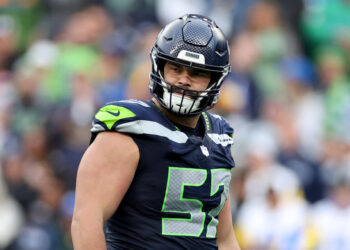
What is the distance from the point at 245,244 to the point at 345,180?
A: 123cm

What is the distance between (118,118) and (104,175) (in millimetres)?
260

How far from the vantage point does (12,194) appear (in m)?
8.25

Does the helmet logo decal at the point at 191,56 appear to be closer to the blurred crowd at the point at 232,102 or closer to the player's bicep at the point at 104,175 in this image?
the player's bicep at the point at 104,175

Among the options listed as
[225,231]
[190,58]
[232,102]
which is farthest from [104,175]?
[232,102]

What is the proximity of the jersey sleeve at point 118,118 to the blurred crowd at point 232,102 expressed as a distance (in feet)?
14.0

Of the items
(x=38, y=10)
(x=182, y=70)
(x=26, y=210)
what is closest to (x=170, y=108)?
(x=182, y=70)

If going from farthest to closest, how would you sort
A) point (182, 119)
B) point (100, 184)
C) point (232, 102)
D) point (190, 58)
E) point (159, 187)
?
point (232, 102)
point (182, 119)
point (190, 58)
point (159, 187)
point (100, 184)

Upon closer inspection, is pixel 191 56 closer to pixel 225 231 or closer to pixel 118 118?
pixel 118 118

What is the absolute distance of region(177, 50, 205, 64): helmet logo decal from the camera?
3.58 m

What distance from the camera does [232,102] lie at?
341 inches

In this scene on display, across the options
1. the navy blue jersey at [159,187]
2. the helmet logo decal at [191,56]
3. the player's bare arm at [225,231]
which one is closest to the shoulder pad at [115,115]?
the navy blue jersey at [159,187]

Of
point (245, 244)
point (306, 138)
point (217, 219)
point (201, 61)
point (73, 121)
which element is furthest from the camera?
point (306, 138)

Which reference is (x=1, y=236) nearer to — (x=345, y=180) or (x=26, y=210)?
(x=26, y=210)

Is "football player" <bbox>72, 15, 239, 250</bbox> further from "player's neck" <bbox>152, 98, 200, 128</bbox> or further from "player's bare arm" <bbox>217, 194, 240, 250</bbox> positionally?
"player's bare arm" <bbox>217, 194, 240, 250</bbox>
